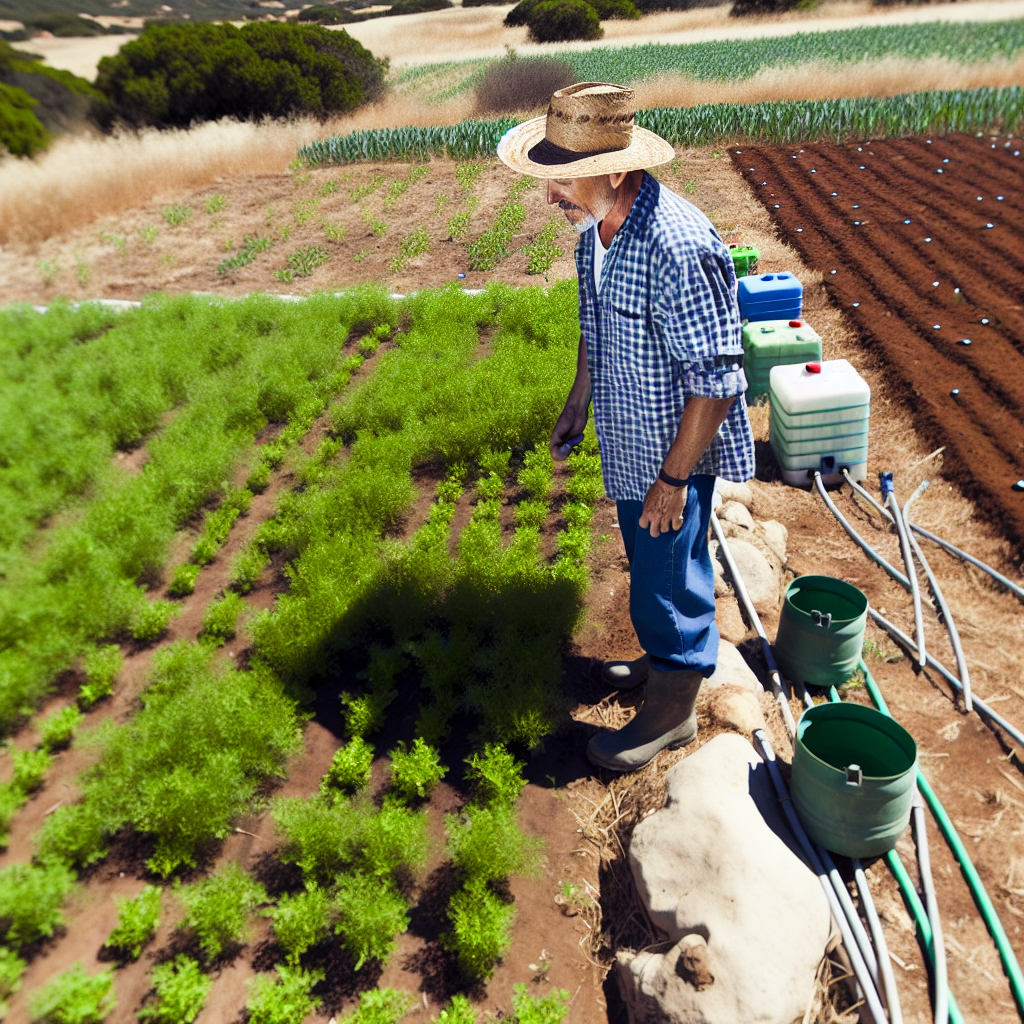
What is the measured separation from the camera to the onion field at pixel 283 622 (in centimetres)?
268

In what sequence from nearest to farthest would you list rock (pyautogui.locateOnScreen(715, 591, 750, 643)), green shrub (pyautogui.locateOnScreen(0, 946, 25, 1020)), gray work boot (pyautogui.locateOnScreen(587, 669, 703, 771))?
green shrub (pyautogui.locateOnScreen(0, 946, 25, 1020)) < gray work boot (pyautogui.locateOnScreen(587, 669, 703, 771)) < rock (pyautogui.locateOnScreen(715, 591, 750, 643))

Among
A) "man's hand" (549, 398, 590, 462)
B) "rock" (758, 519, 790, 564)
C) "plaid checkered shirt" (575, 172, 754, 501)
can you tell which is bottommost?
"rock" (758, 519, 790, 564)

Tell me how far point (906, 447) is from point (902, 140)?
1040 cm

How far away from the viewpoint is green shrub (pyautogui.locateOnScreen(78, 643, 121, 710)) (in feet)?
11.8

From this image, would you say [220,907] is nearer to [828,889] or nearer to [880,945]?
[828,889]

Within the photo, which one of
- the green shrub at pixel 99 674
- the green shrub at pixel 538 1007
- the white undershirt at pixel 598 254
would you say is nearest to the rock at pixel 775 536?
the white undershirt at pixel 598 254

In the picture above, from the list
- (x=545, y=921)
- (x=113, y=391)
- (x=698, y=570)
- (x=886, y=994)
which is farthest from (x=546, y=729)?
(x=113, y=391)

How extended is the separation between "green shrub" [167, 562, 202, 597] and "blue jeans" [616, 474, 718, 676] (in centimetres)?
272

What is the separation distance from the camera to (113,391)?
18.8 feet

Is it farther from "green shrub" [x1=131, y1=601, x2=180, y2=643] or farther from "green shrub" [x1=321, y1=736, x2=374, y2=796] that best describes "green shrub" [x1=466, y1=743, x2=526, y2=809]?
"green shrub" [x1=131, y1=601, x2=180, y2=643]

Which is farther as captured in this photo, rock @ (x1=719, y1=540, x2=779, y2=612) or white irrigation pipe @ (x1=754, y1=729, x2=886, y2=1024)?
rock @ (x1=719, y1=540, x2=779, y2=612)

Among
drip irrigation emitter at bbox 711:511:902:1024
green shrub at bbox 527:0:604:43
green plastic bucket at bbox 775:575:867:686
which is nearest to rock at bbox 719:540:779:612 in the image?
green plastic bucket at bbox 775:575:867:686

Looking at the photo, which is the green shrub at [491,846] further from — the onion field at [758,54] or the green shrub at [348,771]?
the onion field at [758,54]

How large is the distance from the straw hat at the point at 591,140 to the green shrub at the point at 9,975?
3.19m
